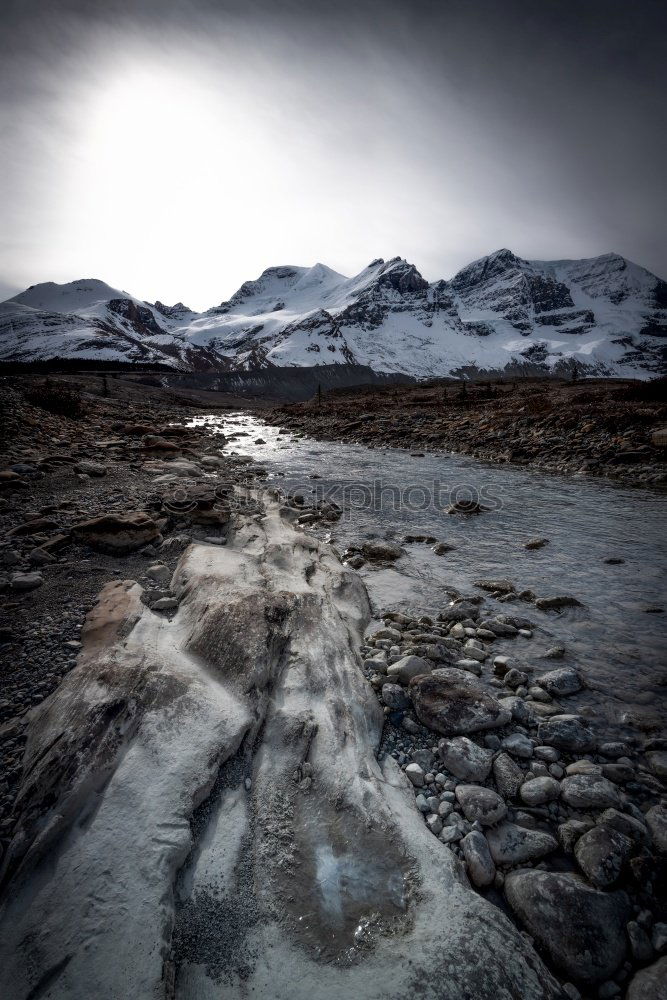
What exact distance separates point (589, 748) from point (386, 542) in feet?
14.6

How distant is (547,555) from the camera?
6289 millimetres

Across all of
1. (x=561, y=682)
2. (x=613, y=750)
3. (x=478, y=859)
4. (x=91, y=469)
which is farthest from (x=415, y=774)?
(x=91, y=469)

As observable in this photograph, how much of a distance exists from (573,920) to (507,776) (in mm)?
766

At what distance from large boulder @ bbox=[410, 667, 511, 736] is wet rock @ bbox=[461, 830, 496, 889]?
732 millimetres

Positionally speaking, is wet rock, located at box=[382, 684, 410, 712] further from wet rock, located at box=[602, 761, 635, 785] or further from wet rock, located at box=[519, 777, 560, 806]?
wet rock, located at box=[602, 761, 635, 785]

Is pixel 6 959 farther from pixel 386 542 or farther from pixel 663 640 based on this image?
pixel 386 542

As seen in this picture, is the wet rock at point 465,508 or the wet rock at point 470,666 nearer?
the wet rock at point 470,666

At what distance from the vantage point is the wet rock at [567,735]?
111 inches

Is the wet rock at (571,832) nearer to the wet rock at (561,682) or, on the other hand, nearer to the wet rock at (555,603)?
the wet rock at (561,682)

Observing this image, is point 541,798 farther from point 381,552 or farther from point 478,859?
point 381,552

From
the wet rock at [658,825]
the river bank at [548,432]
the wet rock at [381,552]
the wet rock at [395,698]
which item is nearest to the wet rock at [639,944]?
the wet rock at [658,825]

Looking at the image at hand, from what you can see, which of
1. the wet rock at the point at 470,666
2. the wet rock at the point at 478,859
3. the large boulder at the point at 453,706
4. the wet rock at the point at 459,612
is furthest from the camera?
the wet rock at the point at 459,612

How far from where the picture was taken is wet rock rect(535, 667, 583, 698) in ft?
11.2

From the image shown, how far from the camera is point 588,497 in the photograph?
9336 millimetres
